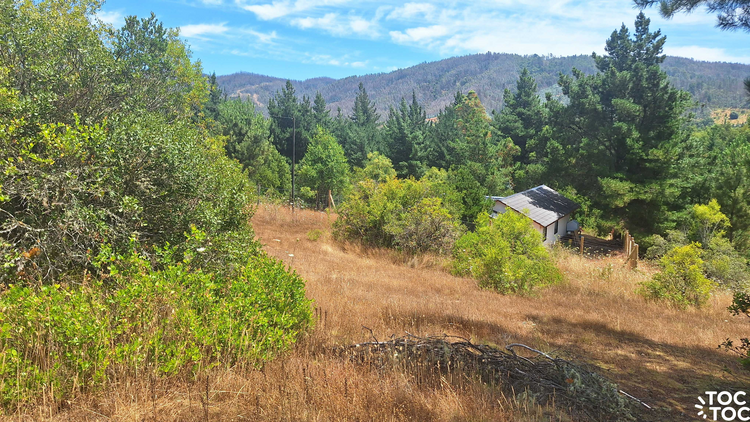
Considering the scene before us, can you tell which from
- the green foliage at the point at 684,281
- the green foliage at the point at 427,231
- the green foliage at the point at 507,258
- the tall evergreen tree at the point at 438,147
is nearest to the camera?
the green foliage at the point at 684,281

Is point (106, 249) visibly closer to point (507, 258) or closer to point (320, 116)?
point (507, 258)

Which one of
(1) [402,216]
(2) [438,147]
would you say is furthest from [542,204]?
(1) [402,216]

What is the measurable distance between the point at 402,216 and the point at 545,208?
51.7ft

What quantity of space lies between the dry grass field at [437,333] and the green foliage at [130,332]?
0.18m

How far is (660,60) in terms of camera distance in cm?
2592

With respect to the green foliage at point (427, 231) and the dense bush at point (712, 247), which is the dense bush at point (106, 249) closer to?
the green foliage at point (427, 231)

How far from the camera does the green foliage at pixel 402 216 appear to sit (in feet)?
46.5

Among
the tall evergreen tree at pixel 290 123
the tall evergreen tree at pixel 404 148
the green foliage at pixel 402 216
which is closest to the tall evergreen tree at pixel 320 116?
the tall evergreen tree at pixel 290 123

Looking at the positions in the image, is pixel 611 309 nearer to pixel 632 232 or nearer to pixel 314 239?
pixel 314 239

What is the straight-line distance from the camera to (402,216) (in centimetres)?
1454

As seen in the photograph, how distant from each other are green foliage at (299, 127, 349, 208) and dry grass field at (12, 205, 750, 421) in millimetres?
23653

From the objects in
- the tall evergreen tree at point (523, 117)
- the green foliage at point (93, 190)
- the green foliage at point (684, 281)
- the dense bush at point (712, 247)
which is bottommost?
the dense bush at point (712, 247)

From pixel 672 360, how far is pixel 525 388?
129 inches

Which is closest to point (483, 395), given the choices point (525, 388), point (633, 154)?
point (525, 388)
